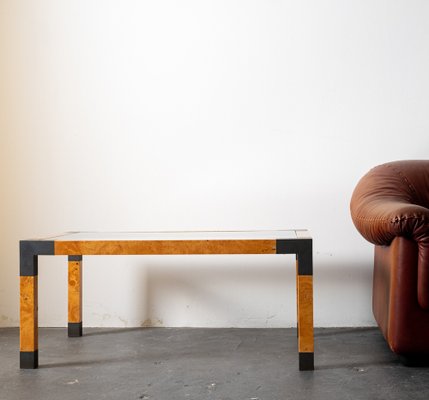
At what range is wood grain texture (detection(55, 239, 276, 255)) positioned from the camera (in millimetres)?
2318

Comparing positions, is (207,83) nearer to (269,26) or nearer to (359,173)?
(269,26)

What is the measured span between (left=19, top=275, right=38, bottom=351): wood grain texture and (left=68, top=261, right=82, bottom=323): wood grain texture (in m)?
0.59

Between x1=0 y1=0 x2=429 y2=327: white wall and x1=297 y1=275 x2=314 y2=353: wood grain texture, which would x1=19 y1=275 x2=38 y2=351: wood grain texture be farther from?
x1=297 y1=275 x2=314 y2=353: wood grain texture

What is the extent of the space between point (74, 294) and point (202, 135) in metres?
1.04

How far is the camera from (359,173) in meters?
3.20

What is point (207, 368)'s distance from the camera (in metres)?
2.37

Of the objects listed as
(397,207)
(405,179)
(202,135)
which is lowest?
(397,207)

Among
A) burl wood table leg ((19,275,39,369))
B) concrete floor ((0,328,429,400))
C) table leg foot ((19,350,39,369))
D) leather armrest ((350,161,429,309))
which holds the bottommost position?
concrete floor ((0,328,429,400))

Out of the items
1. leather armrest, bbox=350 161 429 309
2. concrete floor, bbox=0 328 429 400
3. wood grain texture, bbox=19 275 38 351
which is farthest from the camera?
wood grain texture, bbox=19 275 38 351

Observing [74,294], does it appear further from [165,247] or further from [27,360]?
[165,247]

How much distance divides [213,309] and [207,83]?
3.87ft

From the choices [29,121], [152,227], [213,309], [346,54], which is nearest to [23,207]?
[29,121]

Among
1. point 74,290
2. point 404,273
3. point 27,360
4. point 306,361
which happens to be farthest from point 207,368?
point 74,290

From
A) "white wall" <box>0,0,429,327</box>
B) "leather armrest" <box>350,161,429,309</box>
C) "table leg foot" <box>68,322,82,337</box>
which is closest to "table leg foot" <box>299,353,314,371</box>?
"leather armrest" <box>350,161,429,309</box>
